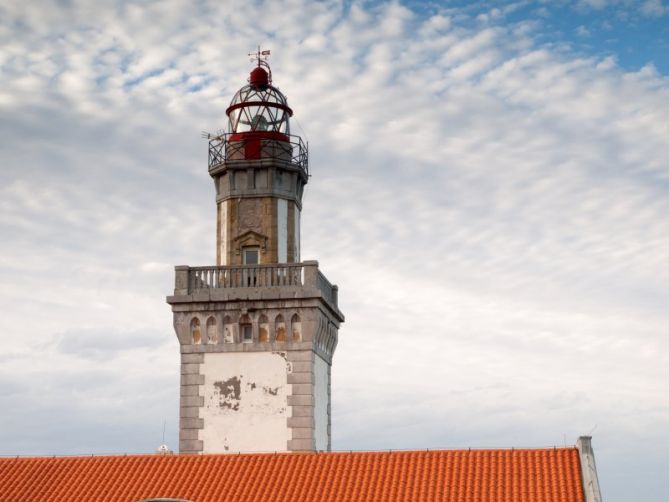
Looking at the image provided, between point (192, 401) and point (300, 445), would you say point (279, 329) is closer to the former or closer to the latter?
point (192, 401)

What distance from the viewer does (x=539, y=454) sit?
33375mm

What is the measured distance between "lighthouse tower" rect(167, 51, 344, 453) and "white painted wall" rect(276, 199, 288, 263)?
3 centimetres

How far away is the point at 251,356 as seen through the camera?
38562 mm

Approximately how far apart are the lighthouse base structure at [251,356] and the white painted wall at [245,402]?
1.2 inches

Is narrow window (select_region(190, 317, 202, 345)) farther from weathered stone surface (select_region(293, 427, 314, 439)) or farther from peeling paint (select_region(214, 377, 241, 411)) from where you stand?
weathered stone surface (select_region(293, 427, 314, 439))

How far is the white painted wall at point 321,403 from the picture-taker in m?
38.8

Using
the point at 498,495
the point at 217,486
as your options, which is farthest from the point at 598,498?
the point at 217,486

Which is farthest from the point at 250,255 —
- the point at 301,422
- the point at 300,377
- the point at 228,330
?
the point at 301,422

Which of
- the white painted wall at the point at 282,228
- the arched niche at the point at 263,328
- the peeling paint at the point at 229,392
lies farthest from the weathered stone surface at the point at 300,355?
the white painted wall at the point at 282,228

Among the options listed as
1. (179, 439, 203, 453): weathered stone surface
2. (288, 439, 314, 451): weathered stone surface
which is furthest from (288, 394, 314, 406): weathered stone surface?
(179, 439, 203, 453): weathered stone surface

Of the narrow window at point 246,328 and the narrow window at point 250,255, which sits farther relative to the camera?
the narrow window at point 250,255

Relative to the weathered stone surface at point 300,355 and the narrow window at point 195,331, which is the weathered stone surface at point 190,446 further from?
the weathered stone surface at point 300,355

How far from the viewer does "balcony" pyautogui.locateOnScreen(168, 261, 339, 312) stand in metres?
38.7

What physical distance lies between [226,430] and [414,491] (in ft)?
26.2
